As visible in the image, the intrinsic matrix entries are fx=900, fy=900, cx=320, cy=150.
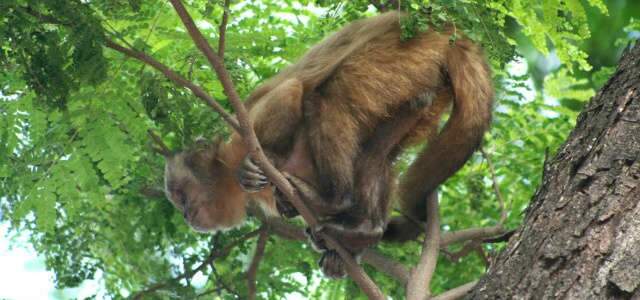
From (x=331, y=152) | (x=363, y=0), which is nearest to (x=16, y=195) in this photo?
(x=331, y=152)

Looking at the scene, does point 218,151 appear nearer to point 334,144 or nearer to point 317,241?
point 317,241

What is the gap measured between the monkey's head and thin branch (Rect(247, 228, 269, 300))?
1.02 feet

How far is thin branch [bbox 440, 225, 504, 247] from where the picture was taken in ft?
22.3

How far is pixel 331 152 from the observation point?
6.59 m

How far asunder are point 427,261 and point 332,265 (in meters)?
1.18

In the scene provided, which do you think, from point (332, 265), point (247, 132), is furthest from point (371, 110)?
point (247, 132)

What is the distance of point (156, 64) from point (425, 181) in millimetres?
2270

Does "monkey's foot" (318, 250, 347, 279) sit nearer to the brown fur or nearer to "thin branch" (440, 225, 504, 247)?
the brown fur

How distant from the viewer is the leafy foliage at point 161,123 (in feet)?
17.7

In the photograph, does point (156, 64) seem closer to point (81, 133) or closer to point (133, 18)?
point (133, 18)

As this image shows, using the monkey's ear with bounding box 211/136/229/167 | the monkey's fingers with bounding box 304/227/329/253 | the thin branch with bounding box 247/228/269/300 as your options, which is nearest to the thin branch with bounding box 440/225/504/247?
the monkey's fingers with bounding box 304/227/329/253

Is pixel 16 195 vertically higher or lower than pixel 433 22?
higher

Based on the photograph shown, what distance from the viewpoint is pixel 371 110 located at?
670 centimetres

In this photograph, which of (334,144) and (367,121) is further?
(367,121)
